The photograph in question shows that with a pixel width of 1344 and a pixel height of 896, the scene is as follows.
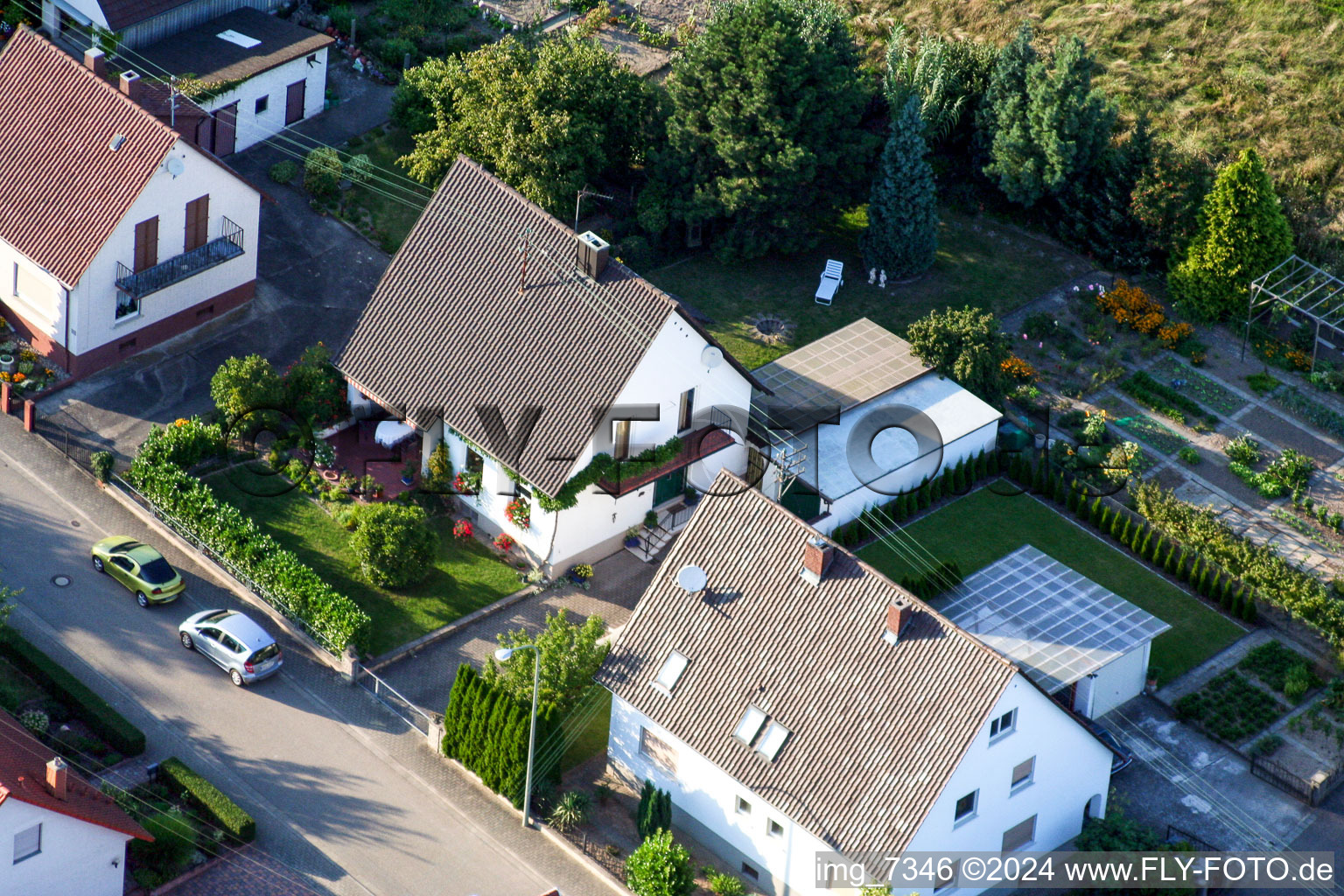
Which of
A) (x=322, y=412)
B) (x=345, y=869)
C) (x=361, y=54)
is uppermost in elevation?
(x=361, y=54)

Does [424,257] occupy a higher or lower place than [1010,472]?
higher

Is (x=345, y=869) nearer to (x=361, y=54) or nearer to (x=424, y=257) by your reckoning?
(x=424, y=257)

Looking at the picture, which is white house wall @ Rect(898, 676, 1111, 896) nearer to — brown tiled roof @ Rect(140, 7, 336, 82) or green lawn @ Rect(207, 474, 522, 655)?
green lawn @ Rect(207, 474, 522, 655)

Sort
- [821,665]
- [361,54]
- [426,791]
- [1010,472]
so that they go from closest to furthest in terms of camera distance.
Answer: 1. [821,665]
2. [426,791]
3. [1010,472]
4. [361,54]

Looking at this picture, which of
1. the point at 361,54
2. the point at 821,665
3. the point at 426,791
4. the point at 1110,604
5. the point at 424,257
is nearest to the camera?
the point at 821,665

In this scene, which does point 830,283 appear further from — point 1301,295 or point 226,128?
point 226,128

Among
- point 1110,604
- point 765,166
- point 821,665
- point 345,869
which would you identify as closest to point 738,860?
point 821,665

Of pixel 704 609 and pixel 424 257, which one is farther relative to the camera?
pixel 424 257

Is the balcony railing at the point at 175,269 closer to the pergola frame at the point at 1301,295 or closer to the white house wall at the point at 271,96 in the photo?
the white house wall at the point at 271,96
